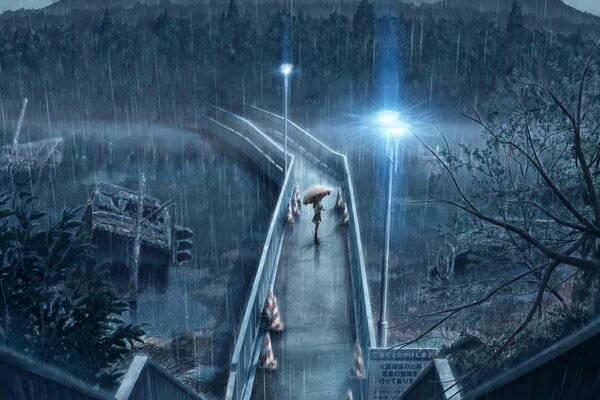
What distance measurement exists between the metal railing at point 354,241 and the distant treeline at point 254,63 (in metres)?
51.3

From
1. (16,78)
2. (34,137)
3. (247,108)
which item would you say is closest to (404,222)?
(247,108)

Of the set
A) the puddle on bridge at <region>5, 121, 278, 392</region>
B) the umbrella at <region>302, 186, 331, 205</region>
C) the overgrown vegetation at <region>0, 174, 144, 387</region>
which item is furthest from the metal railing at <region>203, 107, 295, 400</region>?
the puddle on bridge at <region>5, 121, 278, 392</region>

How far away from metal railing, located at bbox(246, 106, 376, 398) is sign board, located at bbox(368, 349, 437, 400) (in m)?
1.39

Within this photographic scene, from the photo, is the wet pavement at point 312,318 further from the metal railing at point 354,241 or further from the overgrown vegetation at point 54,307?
the overgrown vegetation at point 54,307

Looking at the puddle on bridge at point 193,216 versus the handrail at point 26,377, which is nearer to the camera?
the handrail at point 26,377

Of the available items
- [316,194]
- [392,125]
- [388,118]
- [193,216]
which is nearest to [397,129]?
[392,125]

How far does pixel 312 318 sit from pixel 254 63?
92353 millimetres

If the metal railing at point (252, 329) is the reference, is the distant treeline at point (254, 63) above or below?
above

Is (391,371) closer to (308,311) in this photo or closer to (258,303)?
(258,303)

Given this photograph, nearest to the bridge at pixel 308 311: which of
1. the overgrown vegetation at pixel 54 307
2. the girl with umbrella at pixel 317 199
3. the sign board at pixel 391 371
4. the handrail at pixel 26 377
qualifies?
the girl with umbrella at pixel 317 199

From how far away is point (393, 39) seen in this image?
105750 mm

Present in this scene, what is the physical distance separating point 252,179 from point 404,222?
1441 cm

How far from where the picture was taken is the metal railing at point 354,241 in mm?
11766

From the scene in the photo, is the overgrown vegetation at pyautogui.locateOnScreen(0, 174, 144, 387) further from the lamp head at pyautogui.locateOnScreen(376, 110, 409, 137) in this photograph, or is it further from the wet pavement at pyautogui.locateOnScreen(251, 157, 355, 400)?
the lamp head at pyautogui.locateOnScreen(376, 110, 409, 137)
